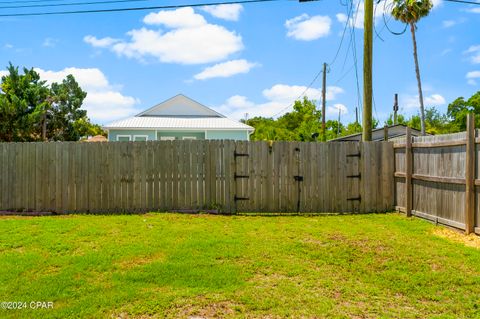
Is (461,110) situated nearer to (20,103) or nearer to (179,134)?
(179,134)

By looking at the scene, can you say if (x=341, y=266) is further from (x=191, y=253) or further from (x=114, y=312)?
(x=114, y=312)

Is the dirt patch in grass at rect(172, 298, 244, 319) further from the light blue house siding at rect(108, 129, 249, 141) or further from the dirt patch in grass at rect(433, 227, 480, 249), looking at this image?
the light blue house siding at rect(108, 129, 249, 141)

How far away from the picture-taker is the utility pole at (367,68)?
916 cm

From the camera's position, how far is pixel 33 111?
17734 millimetres

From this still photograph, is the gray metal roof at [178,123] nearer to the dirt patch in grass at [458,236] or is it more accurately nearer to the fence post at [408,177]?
the fence post at [408,177]

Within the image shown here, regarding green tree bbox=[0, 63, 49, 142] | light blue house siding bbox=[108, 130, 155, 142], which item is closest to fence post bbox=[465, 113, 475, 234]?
light blue house siding bbox=[108, 130, 155, 142]

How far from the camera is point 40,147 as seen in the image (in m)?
8.92

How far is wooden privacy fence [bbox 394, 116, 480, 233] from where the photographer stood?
6.17 m

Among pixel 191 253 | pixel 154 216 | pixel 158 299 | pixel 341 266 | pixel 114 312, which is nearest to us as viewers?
pixel 114 312

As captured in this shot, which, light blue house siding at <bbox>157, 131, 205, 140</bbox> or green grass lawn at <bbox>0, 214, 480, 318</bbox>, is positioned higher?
light blue house siding at <bbox>157, 131, 205, 140</bbox>

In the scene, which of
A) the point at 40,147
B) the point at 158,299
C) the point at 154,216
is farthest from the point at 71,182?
the point at 158,299

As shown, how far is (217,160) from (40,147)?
426 cm

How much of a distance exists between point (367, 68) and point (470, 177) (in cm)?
410

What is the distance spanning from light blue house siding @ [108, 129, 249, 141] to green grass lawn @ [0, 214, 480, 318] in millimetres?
12691
